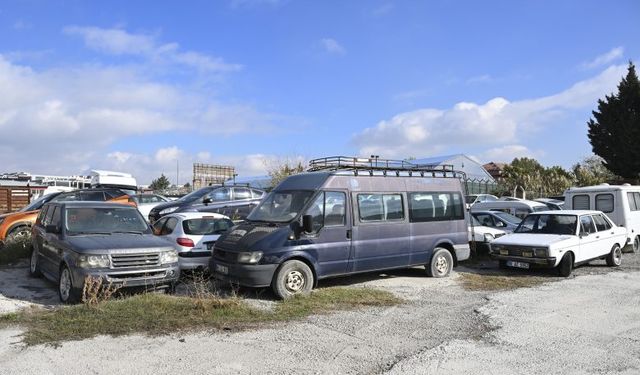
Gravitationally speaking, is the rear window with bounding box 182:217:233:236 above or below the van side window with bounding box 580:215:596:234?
above

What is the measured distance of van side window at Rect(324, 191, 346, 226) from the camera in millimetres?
9328

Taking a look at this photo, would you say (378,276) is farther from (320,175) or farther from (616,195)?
→ (616,195)

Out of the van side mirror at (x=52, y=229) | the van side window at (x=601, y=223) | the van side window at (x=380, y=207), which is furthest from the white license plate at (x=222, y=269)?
the van side window at (x=601, y=223)

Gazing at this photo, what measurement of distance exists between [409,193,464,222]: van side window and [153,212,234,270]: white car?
402 cm

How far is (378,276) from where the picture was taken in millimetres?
11266

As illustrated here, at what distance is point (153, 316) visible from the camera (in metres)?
7.10

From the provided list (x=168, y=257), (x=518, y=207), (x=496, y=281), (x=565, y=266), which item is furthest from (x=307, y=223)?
(x=518, y=207)

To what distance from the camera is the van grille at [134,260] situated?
7.98 m

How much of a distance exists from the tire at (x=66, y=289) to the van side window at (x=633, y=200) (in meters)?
15.4

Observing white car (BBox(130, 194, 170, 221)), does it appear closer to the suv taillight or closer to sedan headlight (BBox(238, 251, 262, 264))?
the suv taillight

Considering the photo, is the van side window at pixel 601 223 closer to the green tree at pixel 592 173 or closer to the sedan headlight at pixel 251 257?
the sedan headlight at pixel 251 257

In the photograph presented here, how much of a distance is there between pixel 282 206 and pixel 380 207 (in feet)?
6.48

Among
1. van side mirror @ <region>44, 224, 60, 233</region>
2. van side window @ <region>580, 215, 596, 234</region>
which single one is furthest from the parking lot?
Answer: van side window @ <region>580, 215, 596, 234</region>

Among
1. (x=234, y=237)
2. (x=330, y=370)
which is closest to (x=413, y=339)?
(x=330, y=370)
